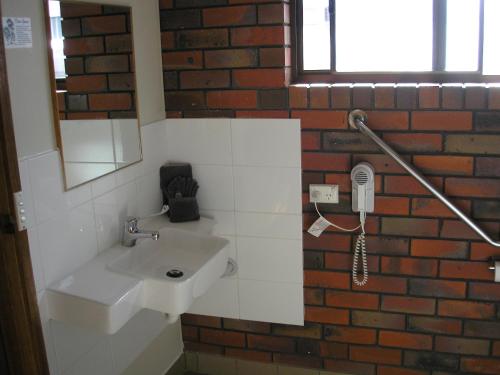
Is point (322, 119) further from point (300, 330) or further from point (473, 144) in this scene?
point (300, 330)

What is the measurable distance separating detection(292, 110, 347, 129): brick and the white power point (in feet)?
0.79

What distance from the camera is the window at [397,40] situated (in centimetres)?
229

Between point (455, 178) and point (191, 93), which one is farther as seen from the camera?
point (191, 93)

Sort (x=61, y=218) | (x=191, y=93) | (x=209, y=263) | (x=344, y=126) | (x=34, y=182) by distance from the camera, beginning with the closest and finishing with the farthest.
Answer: (x=34, y=182), (x=61, y=218), (x=209, y=263), (x=344, y=126), (x=191, y=93)

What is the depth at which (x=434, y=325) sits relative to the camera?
247 cm

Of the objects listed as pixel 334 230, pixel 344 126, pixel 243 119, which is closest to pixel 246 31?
pixel 243 119

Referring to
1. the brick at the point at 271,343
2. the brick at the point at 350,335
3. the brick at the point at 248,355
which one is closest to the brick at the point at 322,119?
the brick at the point at 350,335

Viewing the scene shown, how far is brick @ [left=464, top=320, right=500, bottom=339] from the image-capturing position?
240 cm

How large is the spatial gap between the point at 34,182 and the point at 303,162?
106 cm

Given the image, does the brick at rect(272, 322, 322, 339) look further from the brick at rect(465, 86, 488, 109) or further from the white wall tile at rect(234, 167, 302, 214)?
the brick at rect(465, 86, 488, 109)

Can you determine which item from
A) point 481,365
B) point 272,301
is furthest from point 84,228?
point 481,365

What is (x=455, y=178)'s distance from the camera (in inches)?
89.6

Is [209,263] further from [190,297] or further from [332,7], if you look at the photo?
[332,7]

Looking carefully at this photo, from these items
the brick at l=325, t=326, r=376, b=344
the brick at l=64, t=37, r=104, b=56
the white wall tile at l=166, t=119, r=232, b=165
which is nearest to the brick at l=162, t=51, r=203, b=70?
the white wall tile at l=166, t=119, r=232, b=165
